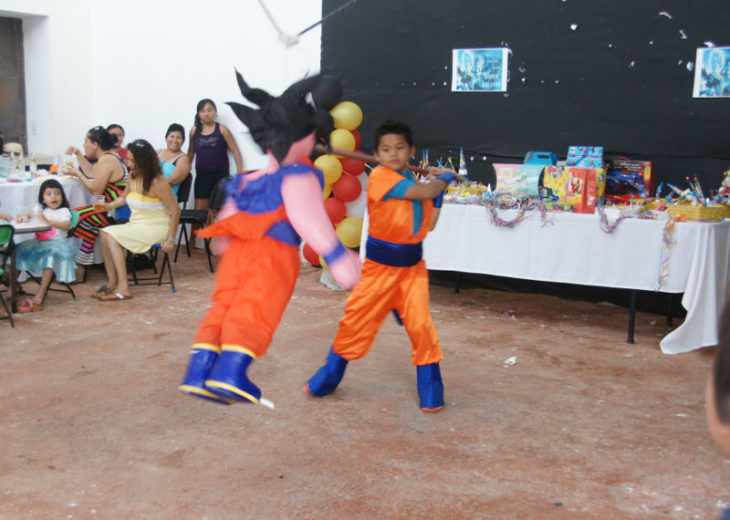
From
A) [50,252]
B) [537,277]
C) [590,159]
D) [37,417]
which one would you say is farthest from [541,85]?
[37,417]

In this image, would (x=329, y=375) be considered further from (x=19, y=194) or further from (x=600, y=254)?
(x=19, y=194)

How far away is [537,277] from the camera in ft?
15.3

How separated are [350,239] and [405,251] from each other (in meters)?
2.59

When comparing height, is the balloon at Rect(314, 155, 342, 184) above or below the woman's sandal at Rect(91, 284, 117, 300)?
above

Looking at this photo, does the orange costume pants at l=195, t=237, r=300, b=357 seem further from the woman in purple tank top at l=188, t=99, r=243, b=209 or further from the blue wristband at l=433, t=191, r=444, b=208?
the woman in purple tank top at l=188, t=99, r=243, b=209

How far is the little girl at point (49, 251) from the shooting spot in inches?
199

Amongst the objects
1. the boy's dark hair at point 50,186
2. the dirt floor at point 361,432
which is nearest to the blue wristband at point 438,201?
the dirt floor at point 361,432

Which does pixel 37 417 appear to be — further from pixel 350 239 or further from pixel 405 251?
pixel 350 239

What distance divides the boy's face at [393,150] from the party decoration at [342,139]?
95.1 inches

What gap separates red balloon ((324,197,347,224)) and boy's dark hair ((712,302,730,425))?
16.2ft

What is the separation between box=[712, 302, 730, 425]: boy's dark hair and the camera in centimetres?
89

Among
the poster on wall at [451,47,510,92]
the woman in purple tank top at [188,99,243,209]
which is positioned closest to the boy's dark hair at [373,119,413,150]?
the poster on wall at [451,47,510,92]

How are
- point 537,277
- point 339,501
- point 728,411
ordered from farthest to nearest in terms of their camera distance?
1. point 537,277
2. point 339,501
3. point 728,411

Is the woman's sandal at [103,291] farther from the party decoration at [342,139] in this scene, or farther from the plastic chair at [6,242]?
the party decoration at [342,139]
